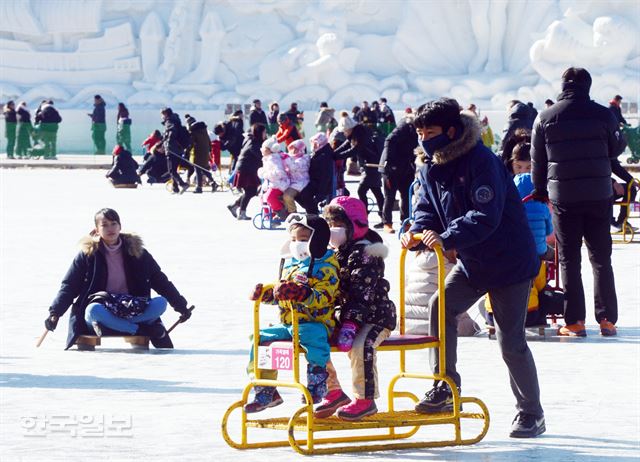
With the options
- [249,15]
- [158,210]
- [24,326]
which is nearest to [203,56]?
[249,15]

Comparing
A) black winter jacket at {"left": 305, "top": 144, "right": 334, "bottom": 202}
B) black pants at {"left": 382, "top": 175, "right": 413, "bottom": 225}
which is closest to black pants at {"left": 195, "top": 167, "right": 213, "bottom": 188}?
black winter jacket at {"left": 305, "top": 144, "right": 334, "bottom": 202}

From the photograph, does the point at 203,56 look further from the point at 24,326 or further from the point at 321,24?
the point at 24,326

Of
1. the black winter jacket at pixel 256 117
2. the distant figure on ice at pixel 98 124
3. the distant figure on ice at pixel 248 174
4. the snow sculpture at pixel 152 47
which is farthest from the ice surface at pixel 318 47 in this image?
the distant figure on ice at pixel 248 174

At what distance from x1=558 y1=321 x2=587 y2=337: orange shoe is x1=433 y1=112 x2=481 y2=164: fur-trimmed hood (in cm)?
374

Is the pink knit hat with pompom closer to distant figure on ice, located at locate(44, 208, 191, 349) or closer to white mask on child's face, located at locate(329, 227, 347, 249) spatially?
white mask on child's face, located at locate(329, 227, 347, 249)

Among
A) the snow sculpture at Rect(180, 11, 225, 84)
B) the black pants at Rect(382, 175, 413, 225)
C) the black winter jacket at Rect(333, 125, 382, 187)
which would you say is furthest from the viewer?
the snow sculpture at Rect(180, 11, 225, 84)

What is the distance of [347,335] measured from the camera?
697 cm

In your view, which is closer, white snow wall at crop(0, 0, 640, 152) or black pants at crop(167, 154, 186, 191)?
black pants at crop(167, 154, 186, 191)

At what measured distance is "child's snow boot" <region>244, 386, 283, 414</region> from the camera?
697cm

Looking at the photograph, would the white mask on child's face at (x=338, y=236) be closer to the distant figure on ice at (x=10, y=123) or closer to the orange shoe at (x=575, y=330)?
the orange shoe at (x=575, y=330)

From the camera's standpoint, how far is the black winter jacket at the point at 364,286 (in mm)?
7008

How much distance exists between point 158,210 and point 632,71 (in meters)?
20.5

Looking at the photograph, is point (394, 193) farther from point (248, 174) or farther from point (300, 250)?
point (300, 250)

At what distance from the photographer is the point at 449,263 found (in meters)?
10.5
